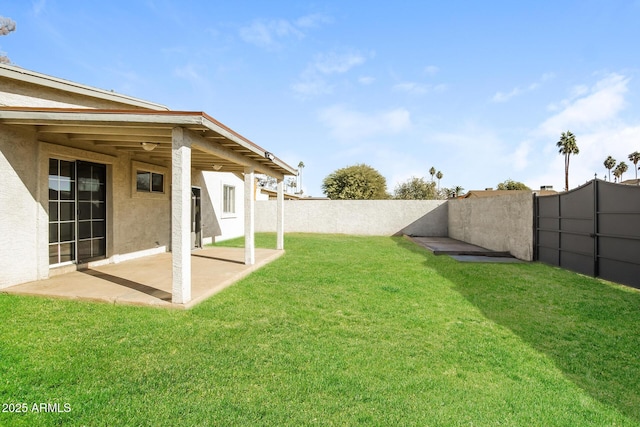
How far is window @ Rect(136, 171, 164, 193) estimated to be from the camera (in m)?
8.81

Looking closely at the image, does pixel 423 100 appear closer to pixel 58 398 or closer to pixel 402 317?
pixel 402 317

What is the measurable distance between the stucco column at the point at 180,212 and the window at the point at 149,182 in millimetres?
4966

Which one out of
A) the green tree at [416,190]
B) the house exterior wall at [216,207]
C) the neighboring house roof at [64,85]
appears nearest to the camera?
the neighboring house roof at [64,85]

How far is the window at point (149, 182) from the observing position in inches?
347

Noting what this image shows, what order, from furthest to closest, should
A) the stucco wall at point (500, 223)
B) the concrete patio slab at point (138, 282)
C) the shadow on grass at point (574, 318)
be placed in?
the stucco wall at point (500, 223) < the concrete patio slab at point (138, 282) < the shadow on grass at point (574, 318)

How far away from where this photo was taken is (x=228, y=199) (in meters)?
14.6

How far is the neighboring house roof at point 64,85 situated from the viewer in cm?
541

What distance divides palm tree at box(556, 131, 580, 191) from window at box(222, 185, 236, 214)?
42533 millimetres

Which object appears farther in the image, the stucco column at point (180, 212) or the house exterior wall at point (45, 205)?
the house exterior wall at point (45, 205)

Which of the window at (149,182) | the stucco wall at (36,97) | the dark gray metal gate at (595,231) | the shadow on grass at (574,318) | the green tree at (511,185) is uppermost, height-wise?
the green tree at (511,185)

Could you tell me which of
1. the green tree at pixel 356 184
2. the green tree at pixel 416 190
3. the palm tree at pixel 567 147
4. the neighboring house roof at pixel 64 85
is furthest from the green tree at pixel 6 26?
the palm tree at pixel 567 147

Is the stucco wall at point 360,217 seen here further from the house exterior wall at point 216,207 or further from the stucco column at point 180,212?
the stucco column at point 180,212

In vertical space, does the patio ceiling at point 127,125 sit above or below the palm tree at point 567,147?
below

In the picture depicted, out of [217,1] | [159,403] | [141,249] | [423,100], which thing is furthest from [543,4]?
[141,249]
